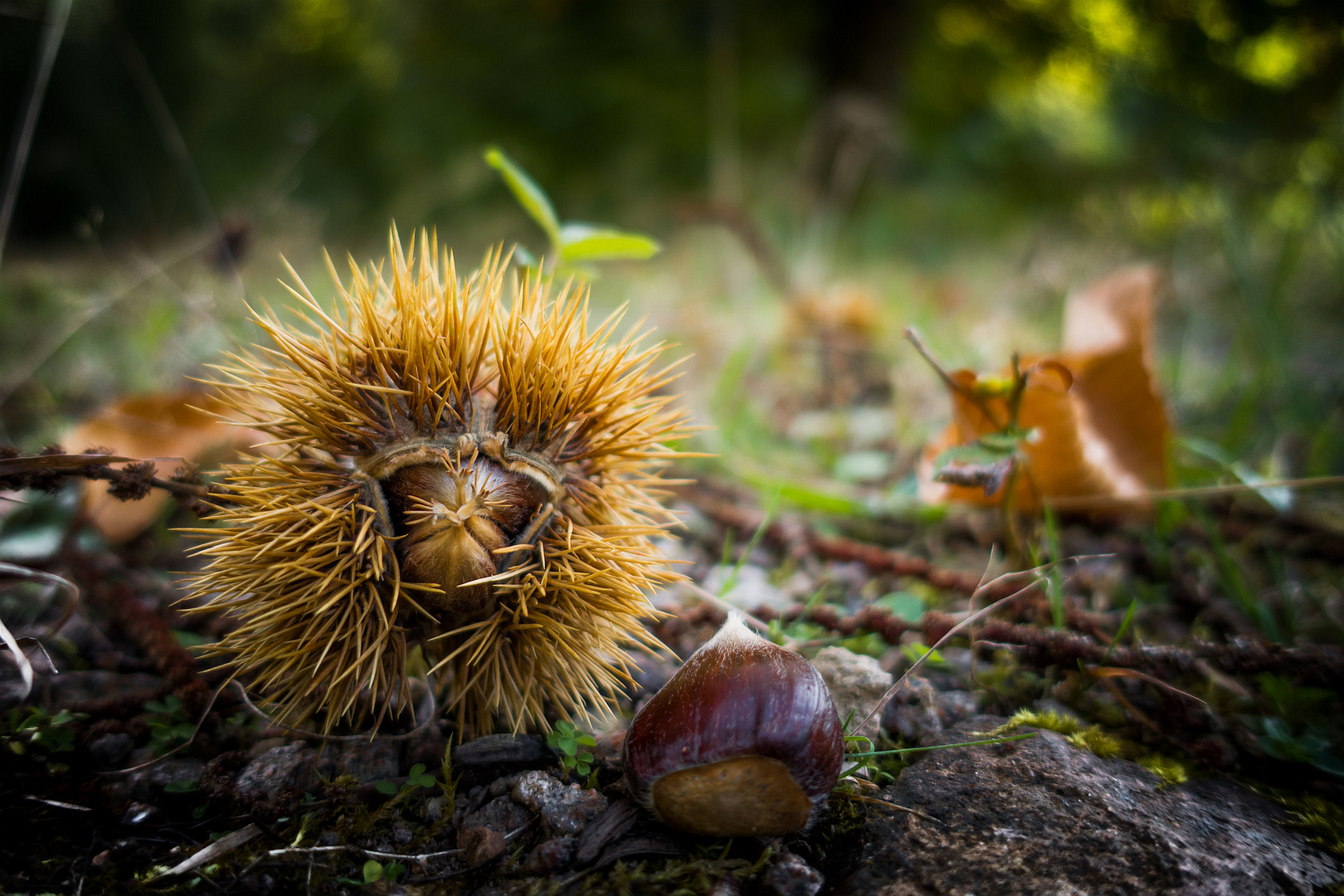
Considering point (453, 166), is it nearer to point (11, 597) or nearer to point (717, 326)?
point (717, 326)

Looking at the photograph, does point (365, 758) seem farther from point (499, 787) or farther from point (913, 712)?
point (913, 712)

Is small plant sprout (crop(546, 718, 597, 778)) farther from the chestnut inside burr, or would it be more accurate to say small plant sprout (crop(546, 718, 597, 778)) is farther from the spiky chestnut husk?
the chestnut inside burr

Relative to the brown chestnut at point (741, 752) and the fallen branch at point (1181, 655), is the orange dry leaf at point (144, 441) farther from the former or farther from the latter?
the fallen branch at point (1181, 655)

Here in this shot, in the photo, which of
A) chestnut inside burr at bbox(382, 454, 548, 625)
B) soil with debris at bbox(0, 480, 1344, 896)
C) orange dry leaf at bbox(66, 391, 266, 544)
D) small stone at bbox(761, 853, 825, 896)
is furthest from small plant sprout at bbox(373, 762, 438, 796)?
orange dry leaf at bbox(66, 391, 266, 544)

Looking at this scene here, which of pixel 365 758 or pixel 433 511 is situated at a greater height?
pixel 433 511

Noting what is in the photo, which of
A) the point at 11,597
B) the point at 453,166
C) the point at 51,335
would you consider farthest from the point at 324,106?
the point at 11,597

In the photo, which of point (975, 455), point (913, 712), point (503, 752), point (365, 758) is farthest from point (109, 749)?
point (975, 455)
